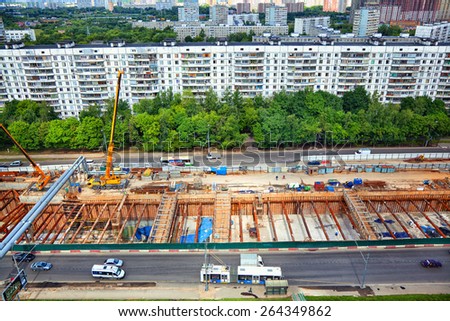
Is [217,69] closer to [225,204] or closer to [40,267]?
[225,204]

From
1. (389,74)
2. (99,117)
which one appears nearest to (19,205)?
(99,117)

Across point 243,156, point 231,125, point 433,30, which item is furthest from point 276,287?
point 433,30

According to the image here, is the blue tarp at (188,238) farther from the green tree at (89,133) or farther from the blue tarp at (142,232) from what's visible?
the green tree at (89,133)

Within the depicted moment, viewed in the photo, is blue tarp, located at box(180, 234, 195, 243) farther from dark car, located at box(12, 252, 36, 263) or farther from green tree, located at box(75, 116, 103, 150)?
green tree, located at box(75, 116, 103, 150)

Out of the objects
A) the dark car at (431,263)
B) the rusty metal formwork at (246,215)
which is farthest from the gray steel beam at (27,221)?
the dark car at (431,263)

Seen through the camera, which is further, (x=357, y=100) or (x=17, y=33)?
(x=17, y=33)

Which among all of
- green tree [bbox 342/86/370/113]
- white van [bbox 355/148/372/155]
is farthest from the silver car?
green tree [bbox 342/86/370/113]

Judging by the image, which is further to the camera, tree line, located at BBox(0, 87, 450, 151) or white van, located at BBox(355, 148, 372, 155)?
tree line, located at BBox(0, 87, 450, 151)
